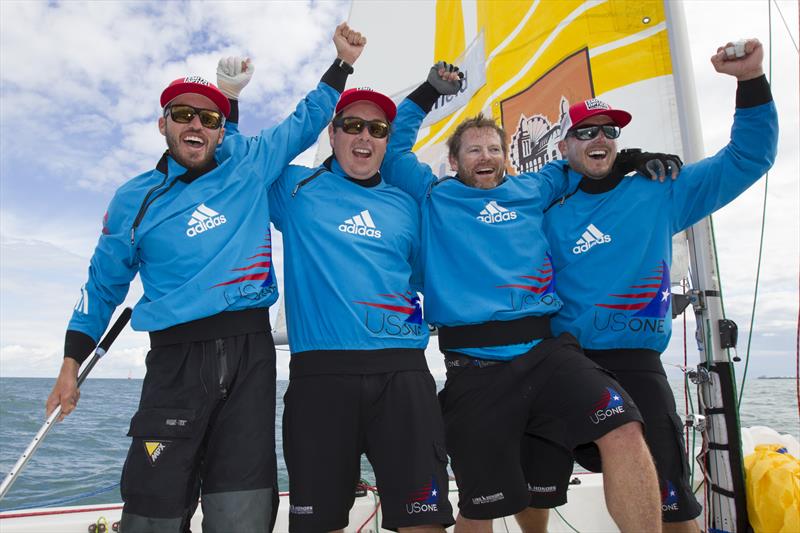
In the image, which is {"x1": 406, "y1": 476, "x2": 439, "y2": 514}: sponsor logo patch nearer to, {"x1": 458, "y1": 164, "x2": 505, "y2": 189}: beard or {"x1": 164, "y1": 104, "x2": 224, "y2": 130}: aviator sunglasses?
{"x1": 458, "y1": 164, "x2": 505, "y2": 189}: beard

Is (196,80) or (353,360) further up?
(196,80)

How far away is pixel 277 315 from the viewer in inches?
221

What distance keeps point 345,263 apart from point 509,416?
37.2 inches

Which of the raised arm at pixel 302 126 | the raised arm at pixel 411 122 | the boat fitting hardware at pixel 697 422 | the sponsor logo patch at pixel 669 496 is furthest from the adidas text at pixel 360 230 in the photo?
the boat fitting hardware at pixel 697 422

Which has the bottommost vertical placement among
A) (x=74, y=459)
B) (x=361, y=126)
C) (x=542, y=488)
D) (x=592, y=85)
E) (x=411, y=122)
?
(x=74, y=459)

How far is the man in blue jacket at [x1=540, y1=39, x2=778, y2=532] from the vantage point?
2666 mm

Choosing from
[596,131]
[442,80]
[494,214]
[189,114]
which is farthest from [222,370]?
[596,131]

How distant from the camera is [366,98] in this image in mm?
2816

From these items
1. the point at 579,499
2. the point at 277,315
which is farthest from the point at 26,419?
the point at 579,499

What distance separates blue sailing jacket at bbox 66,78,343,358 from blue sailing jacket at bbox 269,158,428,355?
14 centimetres

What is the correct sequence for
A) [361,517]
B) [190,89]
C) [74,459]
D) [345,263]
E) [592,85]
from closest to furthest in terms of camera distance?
[345,263] < [190,89] < [361,517] < [592,85] < [74,459]

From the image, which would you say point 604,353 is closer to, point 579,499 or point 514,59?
point 579,499

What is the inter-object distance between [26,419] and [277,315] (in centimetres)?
2148

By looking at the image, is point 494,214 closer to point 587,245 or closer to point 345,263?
point 587,245
